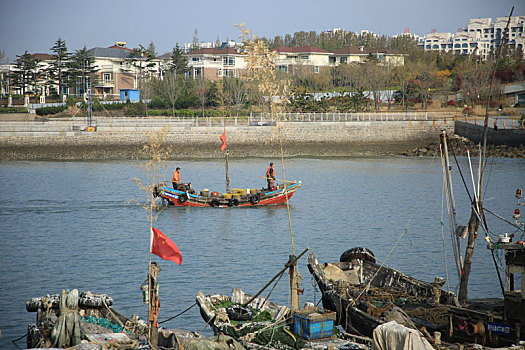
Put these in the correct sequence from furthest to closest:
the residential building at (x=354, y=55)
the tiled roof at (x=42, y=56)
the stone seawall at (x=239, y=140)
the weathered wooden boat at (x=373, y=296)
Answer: the residential building at (x=354, y=55)
the tiled roof at (x=42, y=56)
the stone seawall at (x=239, y=140)
the weathered wooden boat at (x=373, y=296)

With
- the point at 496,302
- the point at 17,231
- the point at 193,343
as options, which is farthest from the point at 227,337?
the point at 17,231

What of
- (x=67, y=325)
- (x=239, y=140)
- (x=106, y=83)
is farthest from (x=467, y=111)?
(x=67, y=325)

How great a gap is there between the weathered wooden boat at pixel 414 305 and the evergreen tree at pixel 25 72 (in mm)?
71713

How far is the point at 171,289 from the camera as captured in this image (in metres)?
18.9

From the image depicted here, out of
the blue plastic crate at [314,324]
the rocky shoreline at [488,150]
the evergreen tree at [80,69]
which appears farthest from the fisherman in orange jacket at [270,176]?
the evergreen tree at [80,69]

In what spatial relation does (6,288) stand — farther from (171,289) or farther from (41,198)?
(41,198)

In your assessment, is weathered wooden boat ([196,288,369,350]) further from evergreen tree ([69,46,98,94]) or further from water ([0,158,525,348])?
evergreen tree ([69,46,98,94])

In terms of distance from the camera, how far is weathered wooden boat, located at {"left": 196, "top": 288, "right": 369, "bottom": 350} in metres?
12.0

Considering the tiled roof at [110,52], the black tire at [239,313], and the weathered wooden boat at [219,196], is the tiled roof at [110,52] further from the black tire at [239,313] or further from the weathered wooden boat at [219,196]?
the black tire at [239,313]

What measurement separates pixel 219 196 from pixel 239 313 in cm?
1835

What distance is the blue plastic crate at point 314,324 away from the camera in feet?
39.9

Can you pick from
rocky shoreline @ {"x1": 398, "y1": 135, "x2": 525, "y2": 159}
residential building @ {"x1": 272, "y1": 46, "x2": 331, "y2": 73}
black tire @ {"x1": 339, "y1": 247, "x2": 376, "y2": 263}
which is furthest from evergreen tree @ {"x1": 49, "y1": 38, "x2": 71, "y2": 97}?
black tire @ {"x1": 339, "y1": 247, "x2": 376, "y2": 263}

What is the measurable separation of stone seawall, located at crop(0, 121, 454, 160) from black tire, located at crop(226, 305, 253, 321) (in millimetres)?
39246

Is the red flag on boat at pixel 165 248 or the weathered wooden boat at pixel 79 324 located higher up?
the red flag on boat at pixel 165 248
